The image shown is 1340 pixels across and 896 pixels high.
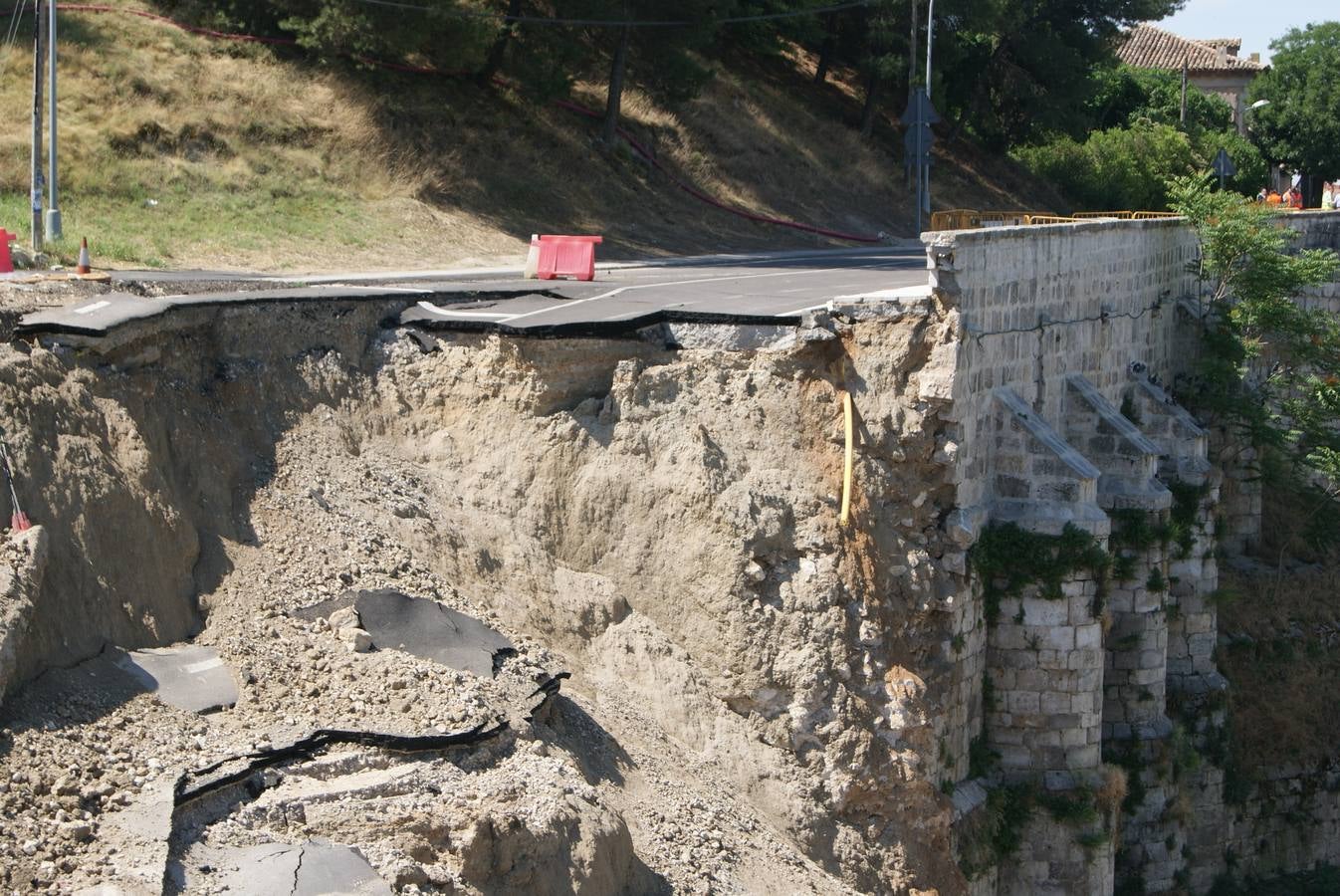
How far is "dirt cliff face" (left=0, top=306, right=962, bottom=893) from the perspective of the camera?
14.2m

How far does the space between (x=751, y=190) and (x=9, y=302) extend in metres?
22.9

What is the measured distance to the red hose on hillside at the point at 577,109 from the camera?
31.5m

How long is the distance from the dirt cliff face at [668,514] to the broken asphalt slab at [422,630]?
460 millimetres

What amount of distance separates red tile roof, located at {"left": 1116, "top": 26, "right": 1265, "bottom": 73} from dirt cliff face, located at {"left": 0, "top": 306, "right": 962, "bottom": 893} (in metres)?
46.4

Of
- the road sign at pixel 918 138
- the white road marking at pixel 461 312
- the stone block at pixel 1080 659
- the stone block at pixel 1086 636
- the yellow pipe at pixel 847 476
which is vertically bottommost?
the stone block at pixel 1080 659

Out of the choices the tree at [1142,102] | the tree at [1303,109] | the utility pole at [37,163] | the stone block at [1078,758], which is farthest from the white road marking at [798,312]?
the tree at [1303,109]

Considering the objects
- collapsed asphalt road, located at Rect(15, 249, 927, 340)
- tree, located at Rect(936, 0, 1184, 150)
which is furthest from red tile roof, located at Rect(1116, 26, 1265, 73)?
collapsed asphalt road, located at Rect(15, 249, 927, 340)

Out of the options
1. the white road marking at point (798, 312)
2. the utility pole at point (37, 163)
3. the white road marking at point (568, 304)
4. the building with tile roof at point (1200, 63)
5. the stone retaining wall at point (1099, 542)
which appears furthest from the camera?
the building with tile roof at point (1200, 63)

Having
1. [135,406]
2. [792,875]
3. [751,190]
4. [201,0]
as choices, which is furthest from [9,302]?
[751,190]

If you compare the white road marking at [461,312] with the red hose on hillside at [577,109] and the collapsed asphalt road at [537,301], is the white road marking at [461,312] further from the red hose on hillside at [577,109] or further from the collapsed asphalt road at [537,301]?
the red hose on hillside at [577,109]

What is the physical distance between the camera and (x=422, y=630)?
12977 mm

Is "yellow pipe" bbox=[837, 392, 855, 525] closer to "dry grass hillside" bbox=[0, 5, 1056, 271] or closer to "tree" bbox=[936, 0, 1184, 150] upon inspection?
"dry grass hillside" bbox=[0, 5, 1056, 271]

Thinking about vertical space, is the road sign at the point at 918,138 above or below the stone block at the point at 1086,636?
above

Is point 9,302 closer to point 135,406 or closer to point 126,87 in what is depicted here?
point 135,406
